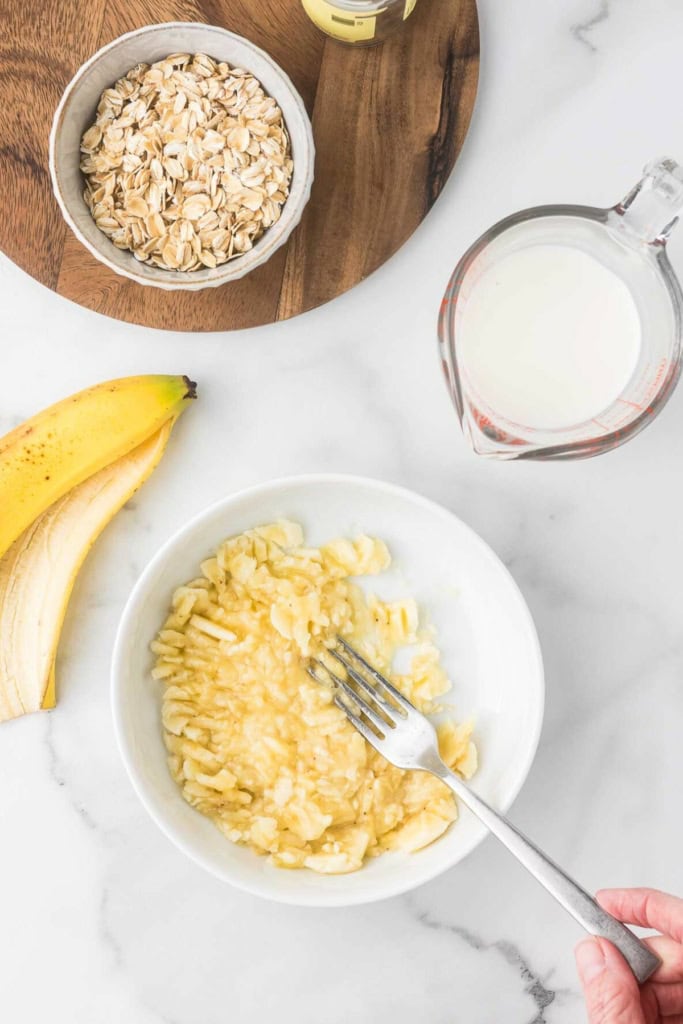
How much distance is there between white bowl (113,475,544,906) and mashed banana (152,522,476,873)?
17 mm

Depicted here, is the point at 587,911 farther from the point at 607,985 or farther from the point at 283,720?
the point at 283,720

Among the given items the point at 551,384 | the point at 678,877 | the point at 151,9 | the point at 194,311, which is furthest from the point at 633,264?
the point at 678,877

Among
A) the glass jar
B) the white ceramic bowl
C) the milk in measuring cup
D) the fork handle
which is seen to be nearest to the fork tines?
the fork handle

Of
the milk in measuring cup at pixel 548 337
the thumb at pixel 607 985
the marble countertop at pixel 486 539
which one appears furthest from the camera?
the marble countertop at pixel 486 539

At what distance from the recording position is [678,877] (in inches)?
40.8

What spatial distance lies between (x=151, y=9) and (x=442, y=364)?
0.45 meters

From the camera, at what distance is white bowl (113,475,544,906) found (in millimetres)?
926

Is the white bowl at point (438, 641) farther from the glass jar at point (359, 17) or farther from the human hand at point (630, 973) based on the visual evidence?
the glass jar at point (359, 17)

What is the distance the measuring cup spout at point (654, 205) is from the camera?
0.83 meters

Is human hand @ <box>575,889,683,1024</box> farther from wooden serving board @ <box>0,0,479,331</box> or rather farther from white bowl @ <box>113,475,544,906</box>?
wooden serving board @ <box>0,0,479,331</box>

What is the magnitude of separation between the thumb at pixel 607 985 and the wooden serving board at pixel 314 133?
0.64 metres

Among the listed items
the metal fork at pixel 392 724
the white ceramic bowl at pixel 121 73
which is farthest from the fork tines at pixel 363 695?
the white ceramic bowl at pixel 121 73

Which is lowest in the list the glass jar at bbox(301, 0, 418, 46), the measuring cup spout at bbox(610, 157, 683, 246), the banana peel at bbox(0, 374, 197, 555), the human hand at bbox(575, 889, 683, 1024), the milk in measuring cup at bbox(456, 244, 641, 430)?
the human hand at bbox(575, 889, 683, 1024)

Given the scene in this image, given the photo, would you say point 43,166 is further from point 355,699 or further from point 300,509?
point 355,699
